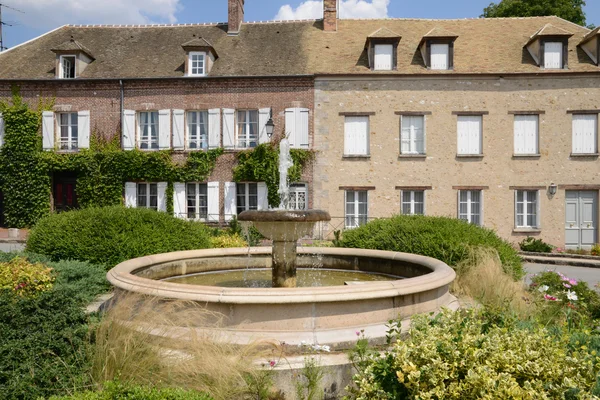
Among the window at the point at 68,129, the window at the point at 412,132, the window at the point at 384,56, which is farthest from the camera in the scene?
the window at the point at 68,129

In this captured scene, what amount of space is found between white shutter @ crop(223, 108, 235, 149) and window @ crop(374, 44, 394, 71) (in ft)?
21.8

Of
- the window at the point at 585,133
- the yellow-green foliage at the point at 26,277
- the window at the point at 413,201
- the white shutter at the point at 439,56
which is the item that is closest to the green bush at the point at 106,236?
the yellow-green foliage at the point at 26,277

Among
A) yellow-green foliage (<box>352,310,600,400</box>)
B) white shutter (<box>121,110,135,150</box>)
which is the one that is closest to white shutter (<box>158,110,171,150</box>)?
white shutter (<box>121,110,135,150</box>)

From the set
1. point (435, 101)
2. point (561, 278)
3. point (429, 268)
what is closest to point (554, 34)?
point (435, 101)

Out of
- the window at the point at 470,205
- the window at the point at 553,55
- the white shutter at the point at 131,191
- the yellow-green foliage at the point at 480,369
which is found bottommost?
the yellow-green foliage at the point at 480,369

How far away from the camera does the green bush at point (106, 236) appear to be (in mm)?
7945

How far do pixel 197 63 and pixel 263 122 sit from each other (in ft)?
13.4

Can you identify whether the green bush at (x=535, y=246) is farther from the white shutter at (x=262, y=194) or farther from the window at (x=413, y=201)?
the white shutter at (x=262, y=194)

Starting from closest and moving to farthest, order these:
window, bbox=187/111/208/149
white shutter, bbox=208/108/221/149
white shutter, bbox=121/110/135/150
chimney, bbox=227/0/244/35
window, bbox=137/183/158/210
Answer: white shutter, bbox=208/108/221/149
white shutter, bbox=121/110/135/150
window, bbox=187/111/208/149
window, bbox=137/183/158/210
chimney, bbox=227/0/244/35

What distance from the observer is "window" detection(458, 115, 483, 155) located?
60.5 ft

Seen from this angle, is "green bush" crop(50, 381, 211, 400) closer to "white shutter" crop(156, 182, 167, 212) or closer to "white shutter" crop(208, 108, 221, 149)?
"white shutter" crop(208, 108, 221, 149)

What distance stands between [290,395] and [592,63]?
2054 cm

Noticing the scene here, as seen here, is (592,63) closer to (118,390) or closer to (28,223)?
(118,390)

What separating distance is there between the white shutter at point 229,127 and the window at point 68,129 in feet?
22.9
